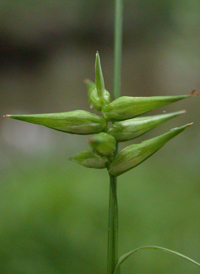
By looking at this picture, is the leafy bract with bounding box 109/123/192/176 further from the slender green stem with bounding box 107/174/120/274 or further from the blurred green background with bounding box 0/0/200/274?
the blurred green background with bounding box 0/0/200/274

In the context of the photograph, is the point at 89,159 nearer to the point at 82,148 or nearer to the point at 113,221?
the point at 113,221

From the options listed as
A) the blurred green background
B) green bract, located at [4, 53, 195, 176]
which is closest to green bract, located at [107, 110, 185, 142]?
green bract, located at [4, 53, 195, 176]

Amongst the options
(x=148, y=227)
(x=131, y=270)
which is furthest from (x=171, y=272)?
(x=148, y=227)

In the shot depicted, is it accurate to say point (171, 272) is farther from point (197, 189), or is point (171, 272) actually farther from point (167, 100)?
point (167, 100)

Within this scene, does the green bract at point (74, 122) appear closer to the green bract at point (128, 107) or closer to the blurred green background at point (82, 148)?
the green bract at point (128, 107)

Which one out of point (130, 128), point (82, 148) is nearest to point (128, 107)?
point (130, 128)
